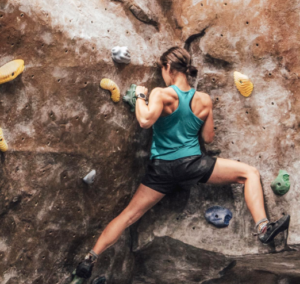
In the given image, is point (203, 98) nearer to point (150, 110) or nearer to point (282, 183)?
point (150, 110)

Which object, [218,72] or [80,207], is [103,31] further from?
[80,207]

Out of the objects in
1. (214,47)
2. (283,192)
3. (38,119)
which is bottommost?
(283,192)

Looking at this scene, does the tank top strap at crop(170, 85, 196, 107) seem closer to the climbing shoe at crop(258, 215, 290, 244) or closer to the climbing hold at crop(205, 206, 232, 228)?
the climbing hold at crop(205, 206, 232, 228)

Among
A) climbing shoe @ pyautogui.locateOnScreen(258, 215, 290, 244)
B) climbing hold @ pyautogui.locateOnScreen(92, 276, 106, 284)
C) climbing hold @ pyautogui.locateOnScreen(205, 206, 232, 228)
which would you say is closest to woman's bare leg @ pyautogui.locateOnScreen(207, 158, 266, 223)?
climbing shoe @ pyautogui.locateOnScreen(258, 215, 290, 244)

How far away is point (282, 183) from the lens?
3.54 m

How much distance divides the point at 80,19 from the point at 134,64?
1.72 ft

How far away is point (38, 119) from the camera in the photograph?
10.3 ft

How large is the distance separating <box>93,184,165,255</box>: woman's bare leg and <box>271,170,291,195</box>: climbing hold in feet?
2.84

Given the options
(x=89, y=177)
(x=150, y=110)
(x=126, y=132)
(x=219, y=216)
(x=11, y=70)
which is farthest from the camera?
(x=219, y=216)

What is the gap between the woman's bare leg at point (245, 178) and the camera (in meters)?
3.34

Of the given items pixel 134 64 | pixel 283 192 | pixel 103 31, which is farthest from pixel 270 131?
pixel 103 31

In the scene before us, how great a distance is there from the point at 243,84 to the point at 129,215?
131 centimetres

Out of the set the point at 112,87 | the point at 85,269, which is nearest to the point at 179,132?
the point at 112,87

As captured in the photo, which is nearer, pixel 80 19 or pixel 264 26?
pixel 80 19
